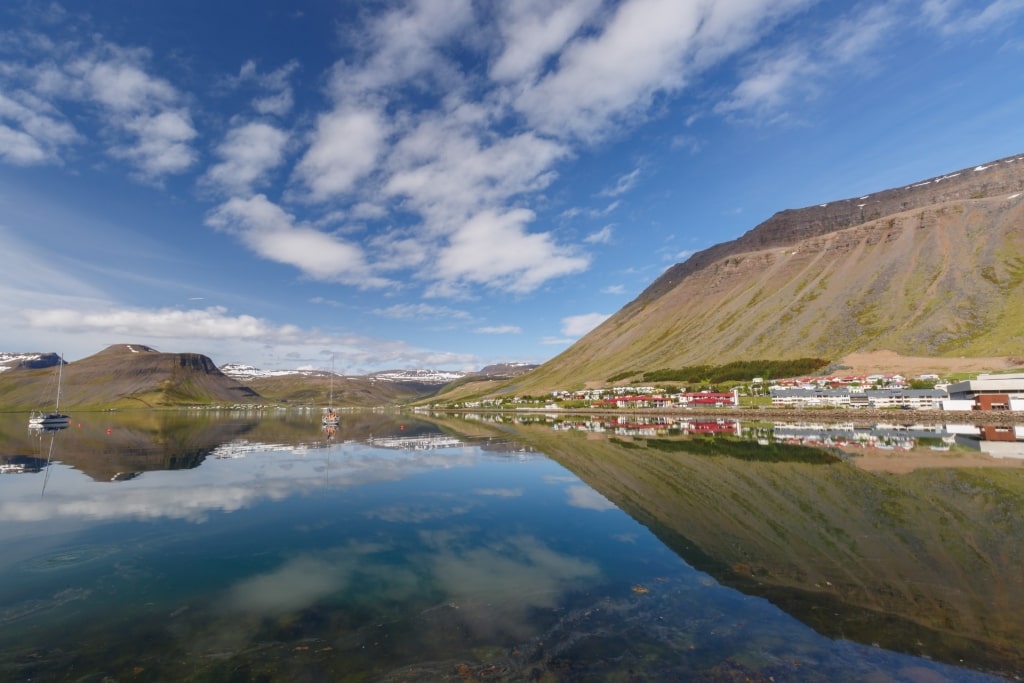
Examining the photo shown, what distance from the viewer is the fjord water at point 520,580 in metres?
12.1

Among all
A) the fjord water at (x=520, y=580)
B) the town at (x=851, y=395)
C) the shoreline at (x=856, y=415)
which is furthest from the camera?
the town at (x=851, y=395)

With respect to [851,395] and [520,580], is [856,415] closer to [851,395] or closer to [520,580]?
[851,395]

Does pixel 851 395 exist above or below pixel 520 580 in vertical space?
above

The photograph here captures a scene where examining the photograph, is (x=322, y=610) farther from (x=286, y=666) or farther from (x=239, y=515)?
(x=239, y=515)

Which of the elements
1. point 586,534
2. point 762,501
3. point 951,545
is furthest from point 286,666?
point 762,501

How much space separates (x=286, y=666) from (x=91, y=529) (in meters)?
21.5

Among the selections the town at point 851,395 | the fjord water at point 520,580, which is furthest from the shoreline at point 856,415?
the fjord water at point 520,580

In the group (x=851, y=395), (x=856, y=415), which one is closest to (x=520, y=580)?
(x=856, y=415)

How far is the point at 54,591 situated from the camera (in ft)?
55.3

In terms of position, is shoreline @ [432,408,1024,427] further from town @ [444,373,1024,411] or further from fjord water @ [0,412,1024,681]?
fjord water @ [0,412,1024,681]

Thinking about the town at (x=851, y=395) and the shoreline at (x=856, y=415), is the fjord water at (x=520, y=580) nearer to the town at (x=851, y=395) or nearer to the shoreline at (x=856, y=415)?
the shoreline at (x=856, y=415)

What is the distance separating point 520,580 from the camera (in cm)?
1814

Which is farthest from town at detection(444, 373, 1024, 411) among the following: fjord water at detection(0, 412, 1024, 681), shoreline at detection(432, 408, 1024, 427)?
fjord water at detection(0, 412, 1024, 681)

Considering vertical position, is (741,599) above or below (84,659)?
below
